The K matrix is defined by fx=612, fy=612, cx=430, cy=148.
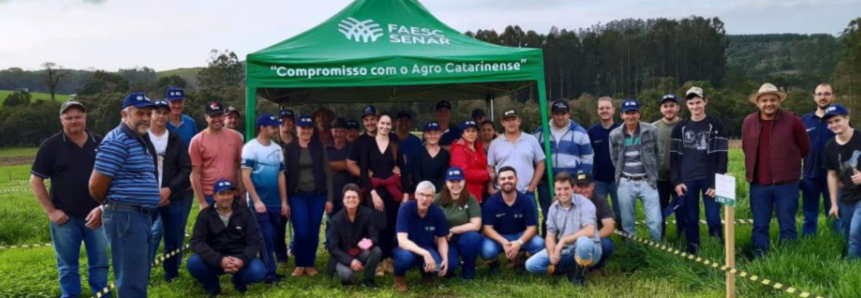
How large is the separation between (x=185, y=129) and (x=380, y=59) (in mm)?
2059

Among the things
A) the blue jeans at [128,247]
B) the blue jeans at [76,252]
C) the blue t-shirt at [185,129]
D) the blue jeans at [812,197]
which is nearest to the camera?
the blue jeans at [128,247]

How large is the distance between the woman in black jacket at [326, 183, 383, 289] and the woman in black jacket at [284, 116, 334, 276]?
0.42 m

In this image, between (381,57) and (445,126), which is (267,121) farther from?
(445,126)

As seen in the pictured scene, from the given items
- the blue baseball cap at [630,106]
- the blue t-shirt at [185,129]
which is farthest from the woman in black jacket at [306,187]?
the blue baseball cap at [630,106]

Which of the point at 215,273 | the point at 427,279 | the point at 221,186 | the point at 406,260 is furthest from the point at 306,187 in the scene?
the point at 427,279

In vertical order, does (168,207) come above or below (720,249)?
above

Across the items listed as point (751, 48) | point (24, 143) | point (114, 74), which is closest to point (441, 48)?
point (24, 143)

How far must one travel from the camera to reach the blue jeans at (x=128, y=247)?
390 cm

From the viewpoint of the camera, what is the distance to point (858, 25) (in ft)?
122

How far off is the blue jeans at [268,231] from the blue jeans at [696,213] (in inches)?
155

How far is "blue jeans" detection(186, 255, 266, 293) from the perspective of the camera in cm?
520

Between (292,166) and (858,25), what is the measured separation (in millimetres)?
42217

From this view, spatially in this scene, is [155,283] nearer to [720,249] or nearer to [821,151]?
[720,249]

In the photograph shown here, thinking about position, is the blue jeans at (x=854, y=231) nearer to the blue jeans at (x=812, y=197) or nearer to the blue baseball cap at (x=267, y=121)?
the blue jeans at (x=812, y=197)
